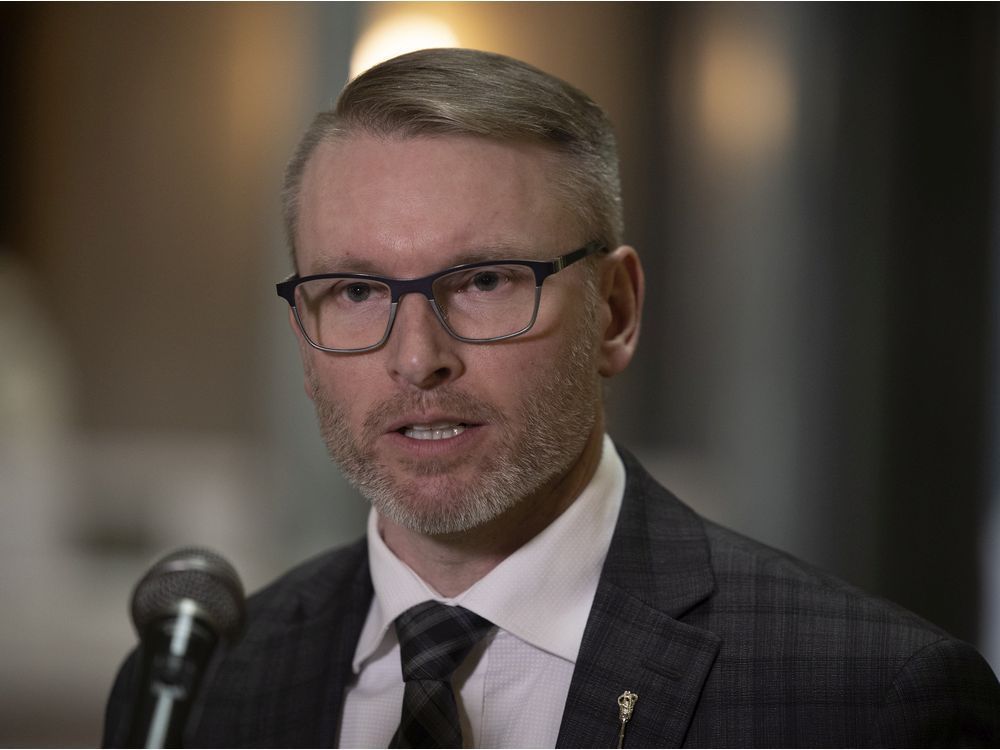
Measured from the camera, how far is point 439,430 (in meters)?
1.45

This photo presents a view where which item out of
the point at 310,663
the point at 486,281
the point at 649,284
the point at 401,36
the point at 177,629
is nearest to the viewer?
the point at 177,629

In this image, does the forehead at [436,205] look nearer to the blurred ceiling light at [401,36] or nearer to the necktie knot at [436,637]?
the necktie knot at [436,637]

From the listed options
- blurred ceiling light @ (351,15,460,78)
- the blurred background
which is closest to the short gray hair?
the blurred background

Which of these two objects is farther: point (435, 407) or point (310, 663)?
point (310, 663)

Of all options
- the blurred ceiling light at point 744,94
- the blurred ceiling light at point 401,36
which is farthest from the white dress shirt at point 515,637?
the blurred ceiling light at point 401,36

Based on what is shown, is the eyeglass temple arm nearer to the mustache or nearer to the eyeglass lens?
the eyeglass lens

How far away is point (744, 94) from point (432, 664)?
282 centimetres

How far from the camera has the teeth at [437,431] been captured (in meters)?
1.45

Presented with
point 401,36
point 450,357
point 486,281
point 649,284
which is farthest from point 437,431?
point 401,36

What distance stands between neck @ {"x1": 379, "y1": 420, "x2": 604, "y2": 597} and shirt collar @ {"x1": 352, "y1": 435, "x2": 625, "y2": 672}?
2cm

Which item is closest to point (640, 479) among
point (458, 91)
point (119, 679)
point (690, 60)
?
point (458, 91)

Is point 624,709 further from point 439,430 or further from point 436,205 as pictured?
point 436,205

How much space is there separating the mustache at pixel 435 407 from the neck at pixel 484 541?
16 cm

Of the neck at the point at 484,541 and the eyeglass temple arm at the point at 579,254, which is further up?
the eyeglass temple arm at the point at 579,254
